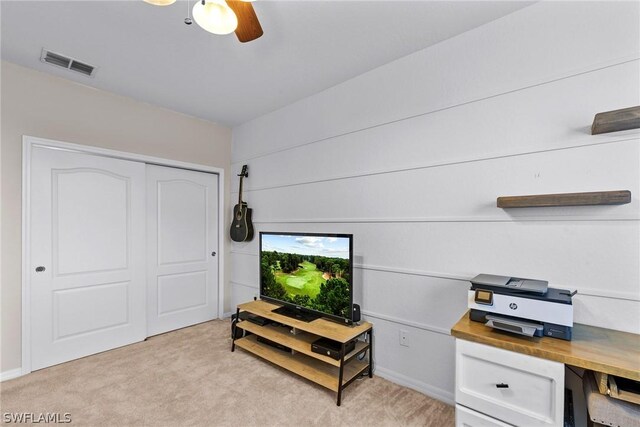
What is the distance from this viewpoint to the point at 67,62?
2.31 metres

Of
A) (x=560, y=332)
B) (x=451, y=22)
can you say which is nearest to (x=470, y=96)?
(x=451, y=22)

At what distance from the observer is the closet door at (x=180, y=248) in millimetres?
3203

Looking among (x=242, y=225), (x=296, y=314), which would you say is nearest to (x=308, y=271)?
(x=296, y=314)

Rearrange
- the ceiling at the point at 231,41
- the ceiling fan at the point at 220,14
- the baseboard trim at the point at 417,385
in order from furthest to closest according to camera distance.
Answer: the baseboard trim at the point at 417,385, the ceiling at the point at 231,41, the ceiling fan at the point at 220,14

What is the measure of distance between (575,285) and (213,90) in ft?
10.3

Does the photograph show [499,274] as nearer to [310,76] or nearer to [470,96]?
[470,96]

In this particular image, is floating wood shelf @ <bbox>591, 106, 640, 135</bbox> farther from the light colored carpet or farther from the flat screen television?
the light colored carpet

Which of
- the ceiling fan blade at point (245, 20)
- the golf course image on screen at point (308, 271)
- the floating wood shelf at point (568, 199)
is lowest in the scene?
the golf course image on screen at point (308, 271)

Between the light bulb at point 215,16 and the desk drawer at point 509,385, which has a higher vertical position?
the light bulb at point 215,16

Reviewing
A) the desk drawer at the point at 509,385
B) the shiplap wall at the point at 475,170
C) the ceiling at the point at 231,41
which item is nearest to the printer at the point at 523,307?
the desk drawer at the point at 509,385

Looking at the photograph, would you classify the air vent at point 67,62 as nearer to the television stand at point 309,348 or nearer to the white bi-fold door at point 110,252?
the white bi-fold door at point 110,252

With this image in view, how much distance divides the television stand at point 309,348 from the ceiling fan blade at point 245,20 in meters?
1.91

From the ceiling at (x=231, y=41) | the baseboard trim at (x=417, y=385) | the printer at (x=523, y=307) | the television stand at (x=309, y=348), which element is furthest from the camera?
the television stand at (x=309, y=348)

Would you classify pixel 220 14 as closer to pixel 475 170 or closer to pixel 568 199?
pixel 475 170
